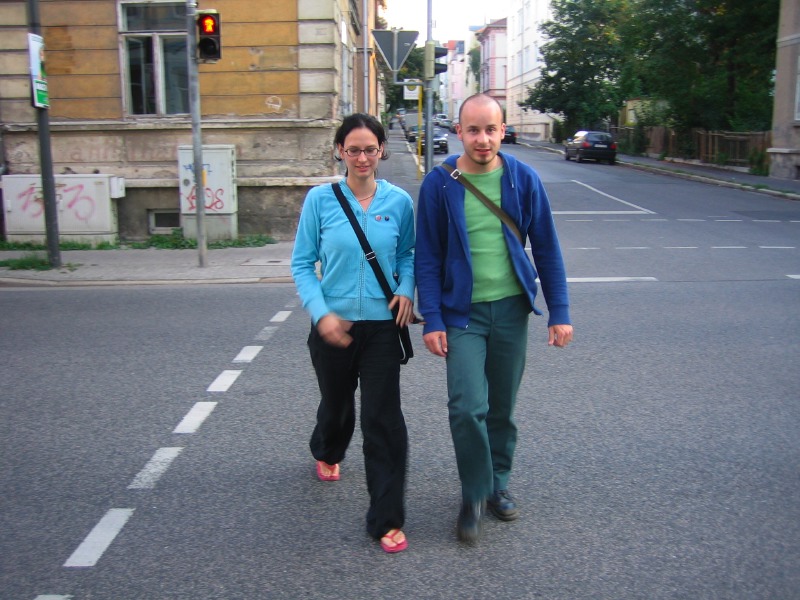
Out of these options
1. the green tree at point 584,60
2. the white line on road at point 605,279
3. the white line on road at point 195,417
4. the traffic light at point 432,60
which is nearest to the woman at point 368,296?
the white line on road at point 195,417

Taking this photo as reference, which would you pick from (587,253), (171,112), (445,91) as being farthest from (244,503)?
(445,91)

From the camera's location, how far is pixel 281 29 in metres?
Result: 14.4

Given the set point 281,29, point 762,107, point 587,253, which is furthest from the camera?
point 762,107

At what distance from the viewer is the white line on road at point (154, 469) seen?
14.5ft

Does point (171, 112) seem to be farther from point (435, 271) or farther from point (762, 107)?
point (762, 107)

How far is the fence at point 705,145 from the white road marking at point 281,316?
81.5 feet

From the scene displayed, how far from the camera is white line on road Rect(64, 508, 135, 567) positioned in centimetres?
359

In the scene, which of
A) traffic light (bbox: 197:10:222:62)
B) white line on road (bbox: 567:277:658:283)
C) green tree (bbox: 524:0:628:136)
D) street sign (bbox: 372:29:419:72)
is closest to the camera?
white line on road (bbox: 567:277:658:283)

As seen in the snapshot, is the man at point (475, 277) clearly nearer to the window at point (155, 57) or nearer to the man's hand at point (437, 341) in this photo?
the man's hand at point (437, 341)

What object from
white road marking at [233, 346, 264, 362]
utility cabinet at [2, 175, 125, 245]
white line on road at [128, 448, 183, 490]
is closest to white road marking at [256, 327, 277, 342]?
white road marking at [233, 346, 264, 362]

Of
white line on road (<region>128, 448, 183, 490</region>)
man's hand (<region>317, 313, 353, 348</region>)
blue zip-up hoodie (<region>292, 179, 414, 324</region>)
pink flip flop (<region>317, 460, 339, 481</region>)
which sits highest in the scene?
blue zip-up hoodie (<region>292, 179, 414, 324</region>)

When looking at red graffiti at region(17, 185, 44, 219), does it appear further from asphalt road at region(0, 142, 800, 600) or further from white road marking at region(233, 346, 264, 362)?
white road marking at region(233, 346, 264, 362)

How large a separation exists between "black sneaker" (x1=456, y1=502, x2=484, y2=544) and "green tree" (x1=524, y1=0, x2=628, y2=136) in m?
55.0

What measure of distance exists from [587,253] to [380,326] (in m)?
10.0
